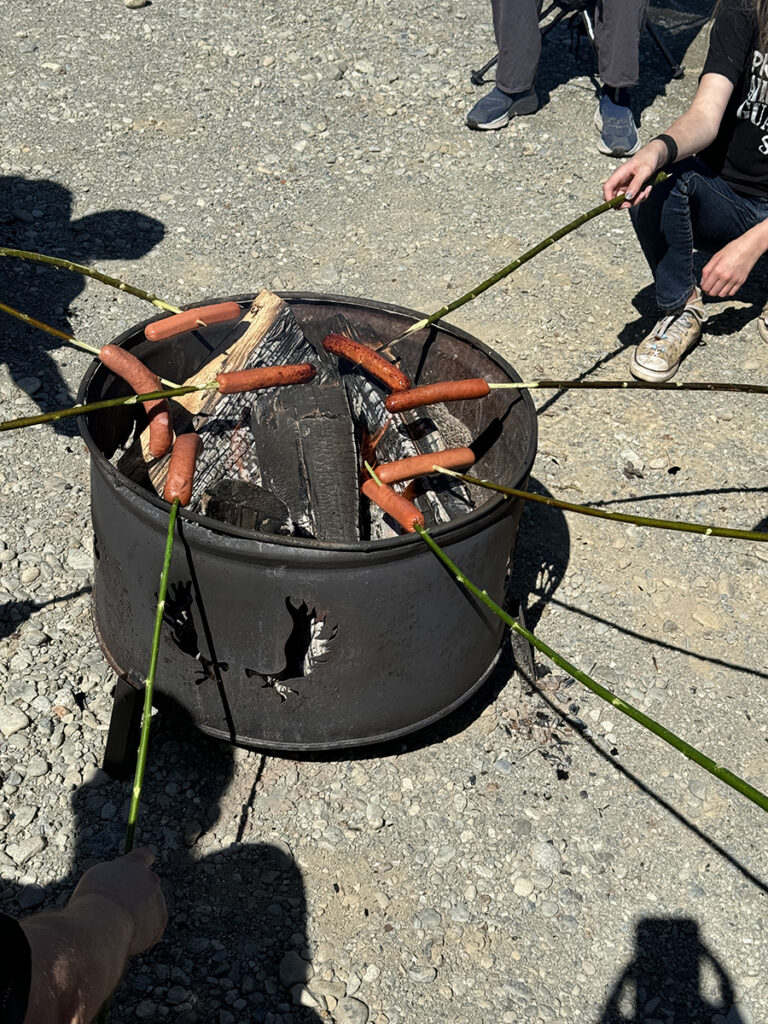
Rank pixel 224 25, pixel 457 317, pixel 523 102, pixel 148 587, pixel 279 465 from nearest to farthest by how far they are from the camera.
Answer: pixel 148 587 < pixel 279 465 < pixel 457 317 < pixel 523 102 < pixel 224 25

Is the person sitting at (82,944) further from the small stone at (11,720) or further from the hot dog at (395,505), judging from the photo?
the small stone at (11,720)

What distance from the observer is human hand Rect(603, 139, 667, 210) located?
344cm

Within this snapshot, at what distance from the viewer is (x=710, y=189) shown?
4242mm

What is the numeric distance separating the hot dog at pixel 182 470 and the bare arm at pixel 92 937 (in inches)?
32.4

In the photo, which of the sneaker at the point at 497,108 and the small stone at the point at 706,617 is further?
the sneaker at the point at 497,108

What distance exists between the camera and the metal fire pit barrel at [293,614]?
2.22 metres

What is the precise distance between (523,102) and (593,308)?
85.6 inches

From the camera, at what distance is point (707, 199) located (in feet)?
14.0

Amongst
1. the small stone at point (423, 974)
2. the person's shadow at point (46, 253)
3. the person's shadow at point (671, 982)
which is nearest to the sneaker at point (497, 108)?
the person's shadow at point (46, 253)

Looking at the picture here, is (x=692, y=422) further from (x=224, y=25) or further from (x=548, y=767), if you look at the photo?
(x=224, y=25)

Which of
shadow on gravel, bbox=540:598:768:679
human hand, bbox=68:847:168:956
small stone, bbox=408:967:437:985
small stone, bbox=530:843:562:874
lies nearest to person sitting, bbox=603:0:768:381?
shadow on gravel, bbox=540:598:768:679

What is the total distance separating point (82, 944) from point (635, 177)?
3.01 metres

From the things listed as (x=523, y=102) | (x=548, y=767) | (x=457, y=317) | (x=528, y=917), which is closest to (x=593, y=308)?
(x=457, y=317)

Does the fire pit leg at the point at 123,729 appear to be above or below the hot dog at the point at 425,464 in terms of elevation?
below
